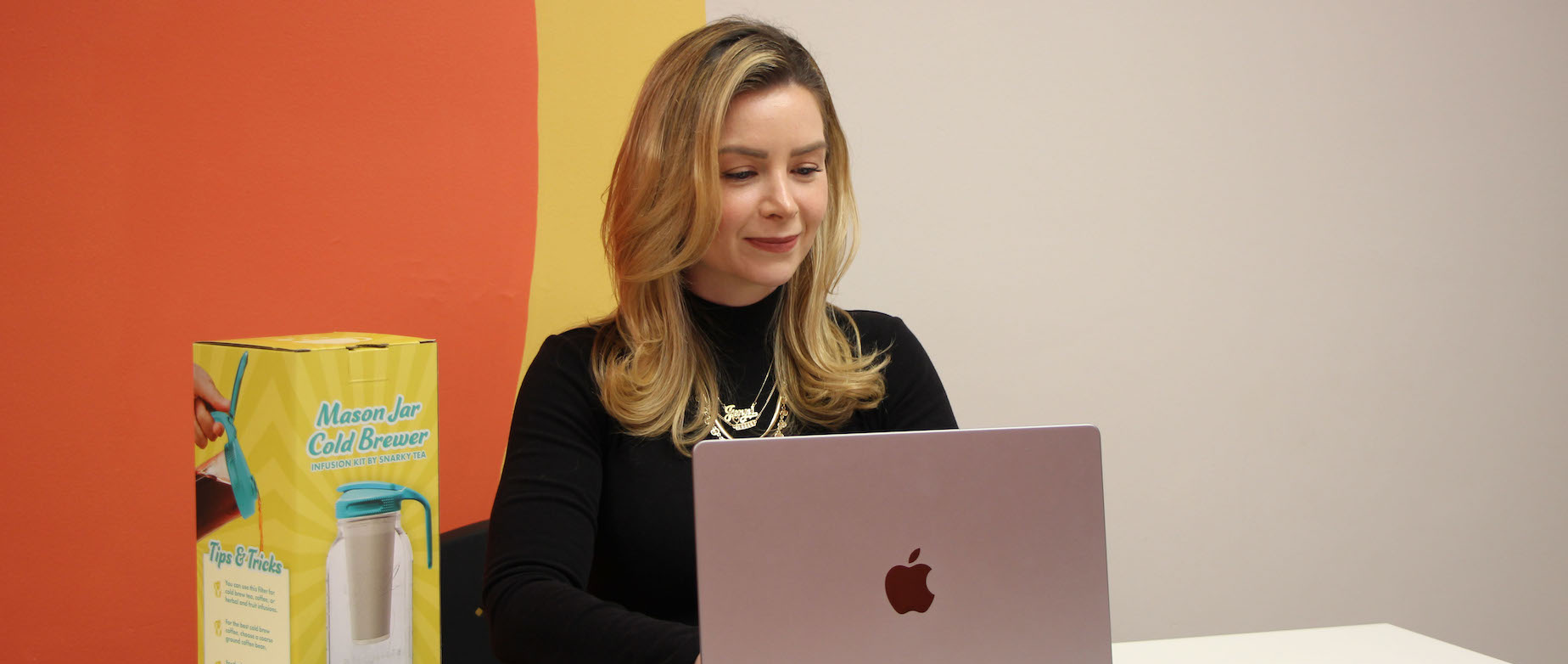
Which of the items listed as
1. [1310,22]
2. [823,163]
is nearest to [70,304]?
[823,163]

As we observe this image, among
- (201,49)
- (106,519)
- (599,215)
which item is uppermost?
(201,49)

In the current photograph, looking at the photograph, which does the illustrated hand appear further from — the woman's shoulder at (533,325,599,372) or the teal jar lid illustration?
the woman's shoulder at (533,325,599,372)

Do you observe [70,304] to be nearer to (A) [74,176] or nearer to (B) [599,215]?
(A) [74,176]

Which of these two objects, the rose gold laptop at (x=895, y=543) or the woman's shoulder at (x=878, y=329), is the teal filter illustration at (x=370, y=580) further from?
the woman's shoulder at (x=878, y=329)

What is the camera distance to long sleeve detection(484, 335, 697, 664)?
107cm

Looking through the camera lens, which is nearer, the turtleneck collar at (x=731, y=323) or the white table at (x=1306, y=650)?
the white table at (x=1306, y=650)

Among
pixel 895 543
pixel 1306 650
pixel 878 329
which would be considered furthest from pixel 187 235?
pixel 1306 650

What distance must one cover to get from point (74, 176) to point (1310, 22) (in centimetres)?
229

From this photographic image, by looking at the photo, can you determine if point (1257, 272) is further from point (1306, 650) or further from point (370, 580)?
point (370, 580)

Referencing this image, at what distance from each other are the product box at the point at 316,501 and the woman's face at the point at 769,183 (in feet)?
1.35

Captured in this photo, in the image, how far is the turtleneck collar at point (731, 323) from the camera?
1.46 m

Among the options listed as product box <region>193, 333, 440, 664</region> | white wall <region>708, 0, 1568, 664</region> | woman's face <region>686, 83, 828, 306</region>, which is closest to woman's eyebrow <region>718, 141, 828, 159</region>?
woman's face <region>686, 83, 828, 306</region>

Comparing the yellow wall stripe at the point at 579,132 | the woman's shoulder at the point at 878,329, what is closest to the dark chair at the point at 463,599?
the yellow wall stripe at the point at 579,132

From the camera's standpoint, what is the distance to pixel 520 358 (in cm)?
176
